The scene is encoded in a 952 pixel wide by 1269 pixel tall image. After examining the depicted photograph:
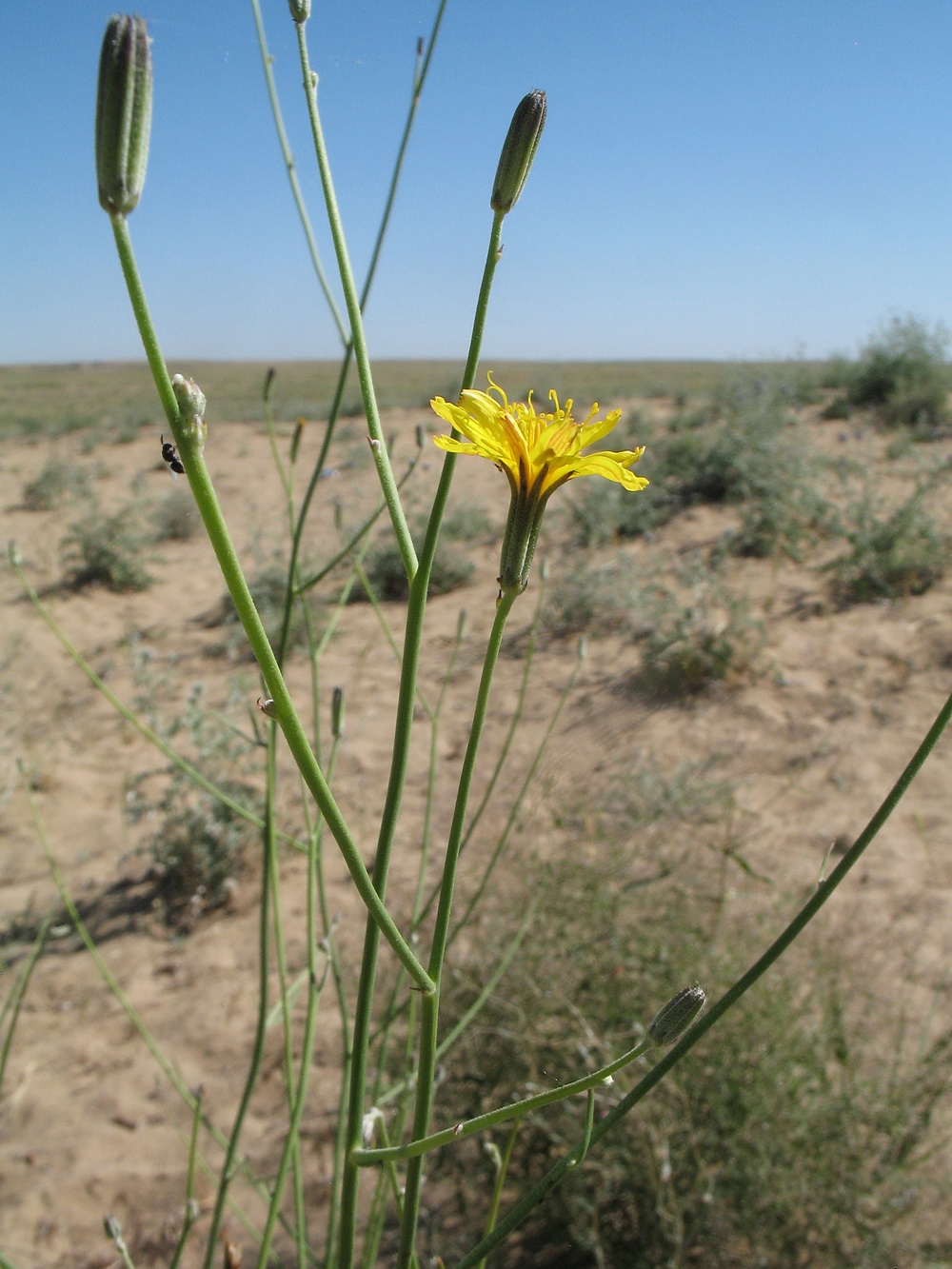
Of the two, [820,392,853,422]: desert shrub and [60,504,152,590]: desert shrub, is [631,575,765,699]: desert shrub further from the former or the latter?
[820,392,853,422]: desert shrub

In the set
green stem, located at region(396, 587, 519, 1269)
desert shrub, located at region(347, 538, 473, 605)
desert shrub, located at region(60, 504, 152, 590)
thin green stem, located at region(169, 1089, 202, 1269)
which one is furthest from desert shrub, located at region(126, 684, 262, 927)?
desert shrub, located at region(60, 504, 152, 590)

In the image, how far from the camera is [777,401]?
9.55 m

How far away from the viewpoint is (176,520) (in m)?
8.68

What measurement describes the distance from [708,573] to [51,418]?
19512mm

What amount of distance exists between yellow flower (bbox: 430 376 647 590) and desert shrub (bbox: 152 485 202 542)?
8365 millimetres

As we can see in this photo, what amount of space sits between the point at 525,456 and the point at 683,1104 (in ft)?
5.85

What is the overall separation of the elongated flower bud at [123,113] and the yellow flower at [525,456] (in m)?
0.30

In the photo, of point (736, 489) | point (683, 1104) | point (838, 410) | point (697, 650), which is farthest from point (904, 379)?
point (683, 1104)

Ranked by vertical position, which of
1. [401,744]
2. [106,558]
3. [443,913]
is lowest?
[106,558]

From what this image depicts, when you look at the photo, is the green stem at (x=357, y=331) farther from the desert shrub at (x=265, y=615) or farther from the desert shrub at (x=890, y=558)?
Result: the desert shrub at (x=265, y=615)

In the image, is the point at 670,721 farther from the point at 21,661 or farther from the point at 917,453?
the point at 917,453

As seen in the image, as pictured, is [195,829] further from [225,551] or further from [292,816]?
[225,551]

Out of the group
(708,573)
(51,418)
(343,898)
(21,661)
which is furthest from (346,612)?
(51,418)

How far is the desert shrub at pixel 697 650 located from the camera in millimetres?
4438
